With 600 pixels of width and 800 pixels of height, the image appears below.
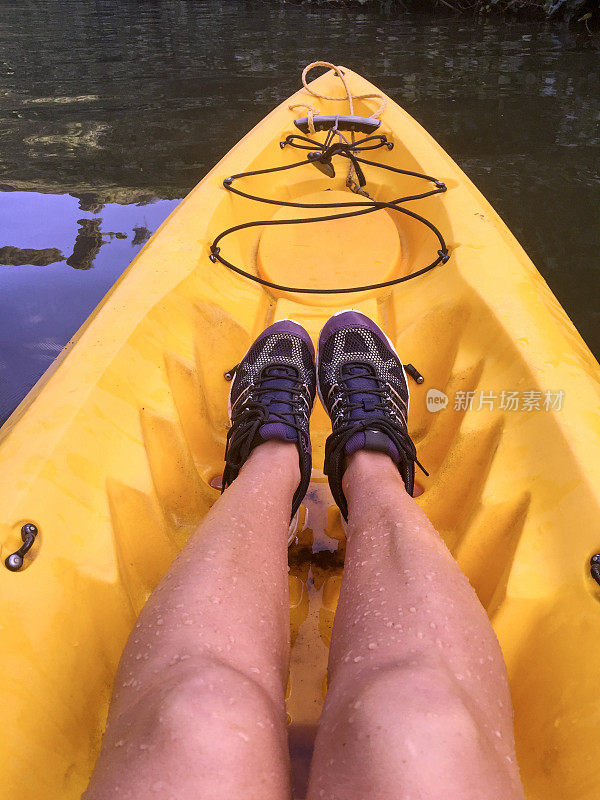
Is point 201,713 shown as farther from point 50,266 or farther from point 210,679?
point 50,266

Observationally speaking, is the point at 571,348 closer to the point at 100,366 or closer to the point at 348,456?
the point at 348,456

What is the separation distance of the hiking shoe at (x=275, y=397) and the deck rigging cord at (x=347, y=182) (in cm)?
43

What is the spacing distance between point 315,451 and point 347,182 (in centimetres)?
153

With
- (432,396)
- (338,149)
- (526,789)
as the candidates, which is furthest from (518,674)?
(338,149)

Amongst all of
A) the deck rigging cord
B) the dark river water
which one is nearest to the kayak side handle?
the deck rigging cord

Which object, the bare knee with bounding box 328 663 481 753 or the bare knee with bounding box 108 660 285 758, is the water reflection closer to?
the bare knee with bounding box 108 660 285 758

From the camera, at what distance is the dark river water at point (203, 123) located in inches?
136

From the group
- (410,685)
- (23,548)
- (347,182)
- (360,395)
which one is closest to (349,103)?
(347,182)

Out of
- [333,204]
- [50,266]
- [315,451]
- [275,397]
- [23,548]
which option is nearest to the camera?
[23,548]

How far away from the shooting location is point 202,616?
2.86ft

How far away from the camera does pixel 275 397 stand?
1.50 meters

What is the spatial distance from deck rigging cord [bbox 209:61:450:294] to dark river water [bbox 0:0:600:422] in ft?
1.74

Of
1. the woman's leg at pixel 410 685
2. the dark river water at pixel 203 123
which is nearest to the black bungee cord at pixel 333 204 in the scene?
the dark river water at pixel 203 123

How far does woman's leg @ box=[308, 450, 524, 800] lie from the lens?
0.69m
